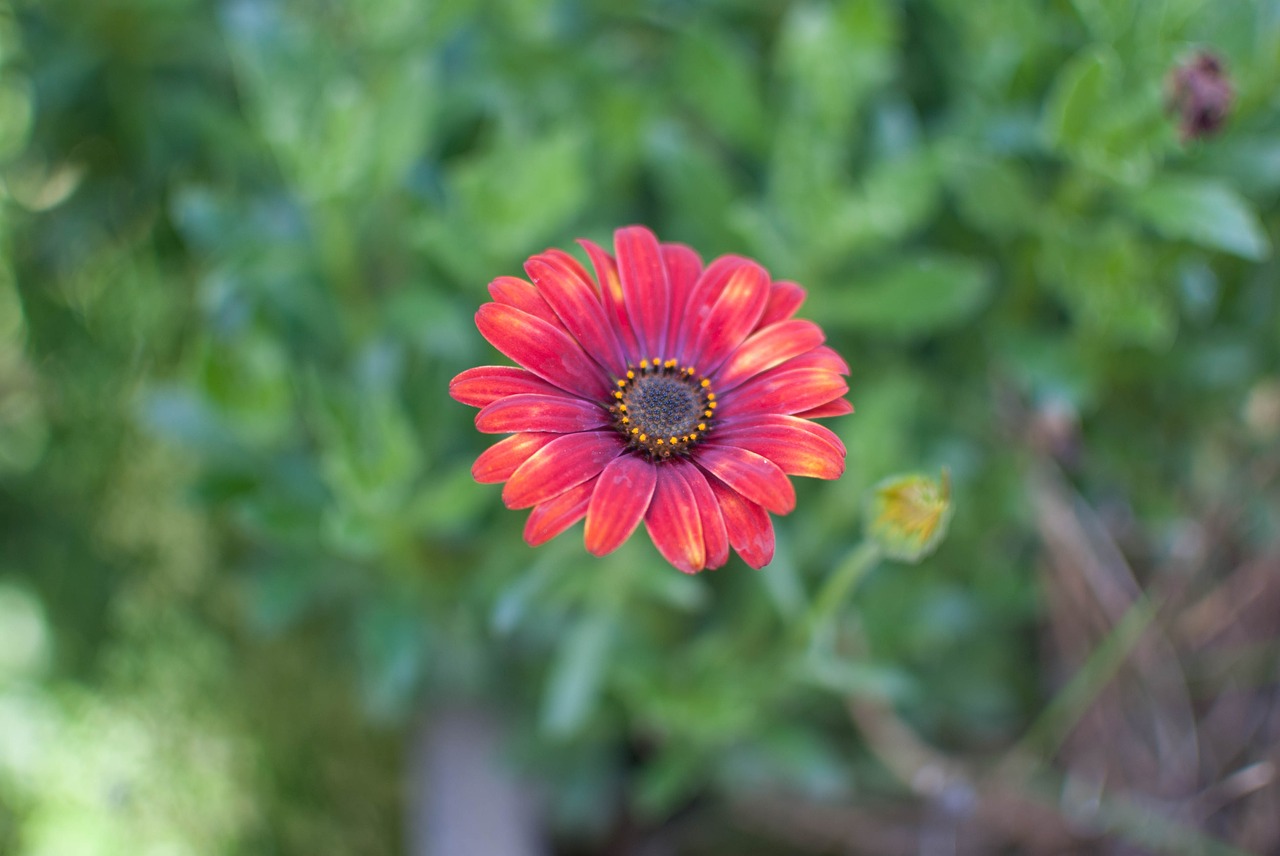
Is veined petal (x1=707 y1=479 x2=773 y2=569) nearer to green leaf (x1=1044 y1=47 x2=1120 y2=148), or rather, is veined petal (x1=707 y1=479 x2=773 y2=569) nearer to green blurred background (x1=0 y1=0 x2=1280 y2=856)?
green blurred background (x1=0 y1=0 x2=1280 y2=856)

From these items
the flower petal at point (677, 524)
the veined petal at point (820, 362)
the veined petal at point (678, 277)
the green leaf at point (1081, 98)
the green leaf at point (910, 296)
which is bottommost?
the flower petal at point (677, 524)

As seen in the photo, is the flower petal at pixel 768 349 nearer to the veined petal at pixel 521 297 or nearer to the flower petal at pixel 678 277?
the flower petal at pixel 678 277

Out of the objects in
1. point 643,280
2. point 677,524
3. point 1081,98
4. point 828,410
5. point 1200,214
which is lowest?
point 677,524

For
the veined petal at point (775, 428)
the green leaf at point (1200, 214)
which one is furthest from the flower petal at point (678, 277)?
the green leaf at point (1200, 214)

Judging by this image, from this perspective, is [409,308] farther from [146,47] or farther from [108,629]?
[108,629]

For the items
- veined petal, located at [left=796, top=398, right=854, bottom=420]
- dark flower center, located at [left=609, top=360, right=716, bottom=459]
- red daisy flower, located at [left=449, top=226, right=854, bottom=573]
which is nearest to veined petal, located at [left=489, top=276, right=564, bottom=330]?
red daisy flower, located at [left=449, top=226, right=854, bottom=573]

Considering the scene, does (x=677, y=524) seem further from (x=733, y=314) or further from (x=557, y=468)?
(x=733, y=314)

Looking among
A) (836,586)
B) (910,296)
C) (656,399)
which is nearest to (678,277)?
(656,399)
